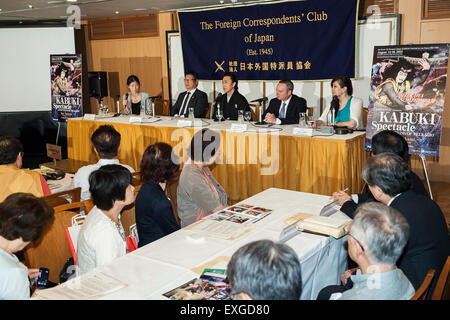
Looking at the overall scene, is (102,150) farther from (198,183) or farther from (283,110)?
(283,110)

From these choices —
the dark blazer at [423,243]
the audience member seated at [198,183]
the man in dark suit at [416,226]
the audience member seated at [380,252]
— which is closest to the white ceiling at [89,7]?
the audience member seated at [198,183]

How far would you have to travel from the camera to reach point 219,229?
7.29 ft

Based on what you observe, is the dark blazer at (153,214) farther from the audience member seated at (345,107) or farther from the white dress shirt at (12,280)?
the audience member seated at (345,107)

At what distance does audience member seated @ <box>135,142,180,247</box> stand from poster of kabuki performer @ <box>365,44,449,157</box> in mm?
2344

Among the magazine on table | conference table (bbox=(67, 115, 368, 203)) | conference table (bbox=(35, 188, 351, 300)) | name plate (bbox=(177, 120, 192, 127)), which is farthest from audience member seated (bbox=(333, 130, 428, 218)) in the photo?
name plate (bbox=(177, 120, 192, 127))

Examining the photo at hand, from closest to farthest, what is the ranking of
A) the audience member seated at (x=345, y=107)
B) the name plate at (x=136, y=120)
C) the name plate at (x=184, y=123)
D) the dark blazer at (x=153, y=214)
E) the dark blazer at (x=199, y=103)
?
the dark blazer at (x=153, y=214), the audience member seated at (x=345, y=107), the name plate at (x=184, y=123), the name plate at (x=136, y=120), the dark blazer at (x=199, y=103)

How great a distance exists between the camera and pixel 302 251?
77.4 inches

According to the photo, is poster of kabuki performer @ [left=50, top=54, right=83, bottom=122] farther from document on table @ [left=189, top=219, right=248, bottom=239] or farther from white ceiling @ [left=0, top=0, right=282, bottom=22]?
document on table @ [left=189, top=219, right=248, bottom=239]

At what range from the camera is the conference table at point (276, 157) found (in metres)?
3.93

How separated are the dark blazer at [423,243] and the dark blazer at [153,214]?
3.97ft

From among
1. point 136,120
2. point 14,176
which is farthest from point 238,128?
point 14,176

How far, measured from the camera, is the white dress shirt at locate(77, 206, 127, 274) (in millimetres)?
1917
